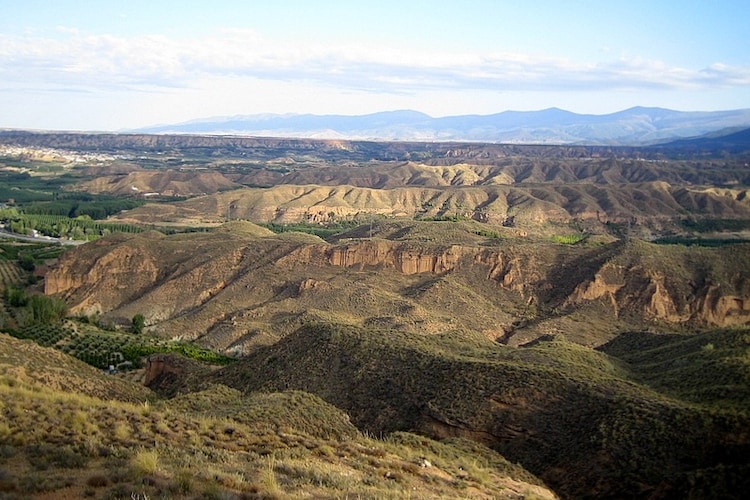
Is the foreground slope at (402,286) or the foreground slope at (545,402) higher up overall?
the foreground slope at (545,402)

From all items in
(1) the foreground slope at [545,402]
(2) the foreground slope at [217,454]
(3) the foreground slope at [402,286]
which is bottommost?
(3) the foreground slope at [402,286]

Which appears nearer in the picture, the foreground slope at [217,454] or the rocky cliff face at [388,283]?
the foreground slope at [217,454]

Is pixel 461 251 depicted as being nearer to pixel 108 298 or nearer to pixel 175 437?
pixel 108 298

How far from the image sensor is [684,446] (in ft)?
76.7

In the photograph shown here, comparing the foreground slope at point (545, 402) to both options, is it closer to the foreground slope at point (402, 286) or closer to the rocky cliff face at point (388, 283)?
the foreground slope at point (402, 286)

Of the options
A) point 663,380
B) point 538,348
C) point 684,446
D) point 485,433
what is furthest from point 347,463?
point 538,348

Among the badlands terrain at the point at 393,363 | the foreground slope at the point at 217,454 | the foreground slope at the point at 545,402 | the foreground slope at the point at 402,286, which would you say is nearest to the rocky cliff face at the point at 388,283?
the foreground slope at the point at 402,286

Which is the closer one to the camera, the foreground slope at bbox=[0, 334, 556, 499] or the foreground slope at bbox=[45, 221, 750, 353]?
the foreground slope at bbox=[0, 334, 556, 499]

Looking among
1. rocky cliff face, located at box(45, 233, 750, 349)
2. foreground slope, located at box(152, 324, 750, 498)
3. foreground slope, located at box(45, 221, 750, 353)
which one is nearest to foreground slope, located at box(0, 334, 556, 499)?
foreground slope, located at box(152, 324, 750, 498)

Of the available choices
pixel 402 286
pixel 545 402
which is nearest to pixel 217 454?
pixel 545 402

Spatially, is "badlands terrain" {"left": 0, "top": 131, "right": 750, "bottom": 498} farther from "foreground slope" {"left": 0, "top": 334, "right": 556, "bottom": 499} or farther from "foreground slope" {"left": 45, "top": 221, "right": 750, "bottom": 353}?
"foreground slope" {"left": 45, "top": 221, "right": 750, "bottom": 353}

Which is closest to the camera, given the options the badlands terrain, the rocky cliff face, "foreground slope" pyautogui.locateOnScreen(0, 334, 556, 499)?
"foreground slope" pyautogui.locateOnScreen(0, 334, 556, 499)

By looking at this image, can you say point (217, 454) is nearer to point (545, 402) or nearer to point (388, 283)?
point (545, 402)

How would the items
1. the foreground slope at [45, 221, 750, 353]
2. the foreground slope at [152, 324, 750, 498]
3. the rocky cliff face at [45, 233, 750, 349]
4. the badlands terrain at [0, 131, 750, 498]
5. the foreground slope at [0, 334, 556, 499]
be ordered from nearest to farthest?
the foreground slope at [0, 334, 556, 499]
the badlands terrain at [0, 131, 750, 498]
the foreground slope at [152, 324, 750, 498]
the foreground slope at [45, 221, 750, 353]
the rocky cliff face at [45, 233, 750, 349]
